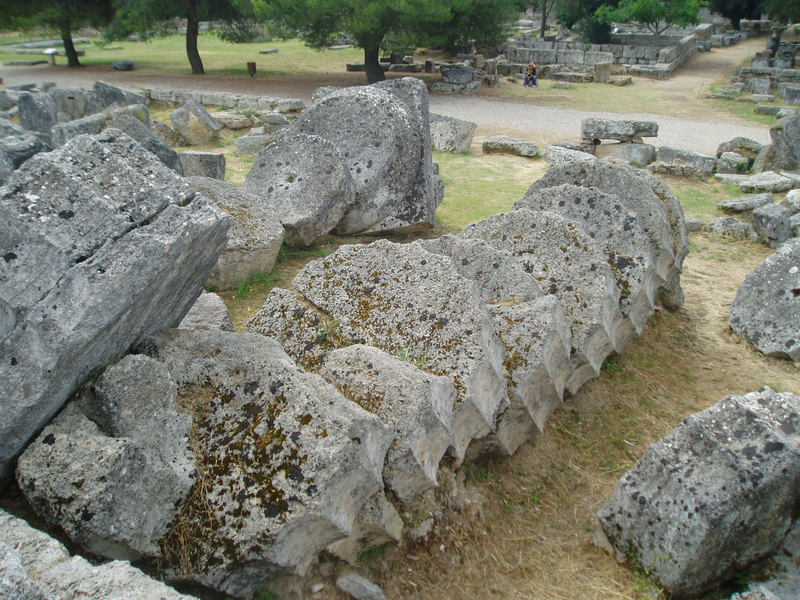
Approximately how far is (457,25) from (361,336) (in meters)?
18.7

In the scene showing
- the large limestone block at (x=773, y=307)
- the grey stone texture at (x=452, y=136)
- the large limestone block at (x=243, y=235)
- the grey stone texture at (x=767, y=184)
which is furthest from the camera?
the grey stone texture at (x=452, y=136)

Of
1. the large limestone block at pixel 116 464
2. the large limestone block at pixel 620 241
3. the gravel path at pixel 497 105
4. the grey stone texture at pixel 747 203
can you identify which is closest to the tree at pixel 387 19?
the gravel path at pixel 497 105

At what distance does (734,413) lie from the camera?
153 inches

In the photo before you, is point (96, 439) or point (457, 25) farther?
point (457, 25)

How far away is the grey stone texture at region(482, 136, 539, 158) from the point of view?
551 inches

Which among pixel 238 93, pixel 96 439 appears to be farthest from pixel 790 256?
pixel 238 93

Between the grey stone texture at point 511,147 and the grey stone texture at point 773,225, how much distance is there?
5.41m

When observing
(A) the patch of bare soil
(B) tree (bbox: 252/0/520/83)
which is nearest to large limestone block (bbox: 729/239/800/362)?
(A) the patch of bare soil

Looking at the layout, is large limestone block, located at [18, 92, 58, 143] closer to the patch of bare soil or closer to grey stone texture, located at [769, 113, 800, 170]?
the patch of bare soil

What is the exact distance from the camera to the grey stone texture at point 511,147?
1401cm

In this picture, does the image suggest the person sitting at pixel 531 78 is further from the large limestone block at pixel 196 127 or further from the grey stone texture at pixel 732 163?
the large limestone block at pixel 196 127

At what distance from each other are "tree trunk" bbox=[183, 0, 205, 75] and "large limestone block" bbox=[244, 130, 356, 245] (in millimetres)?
Answer: 18632

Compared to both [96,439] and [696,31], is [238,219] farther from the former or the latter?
[696,31]

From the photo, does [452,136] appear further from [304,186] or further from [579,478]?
[579,478]
